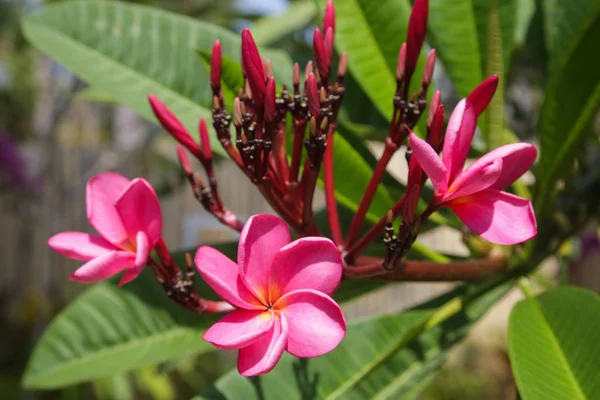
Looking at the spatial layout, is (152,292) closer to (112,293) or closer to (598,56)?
(112,293)

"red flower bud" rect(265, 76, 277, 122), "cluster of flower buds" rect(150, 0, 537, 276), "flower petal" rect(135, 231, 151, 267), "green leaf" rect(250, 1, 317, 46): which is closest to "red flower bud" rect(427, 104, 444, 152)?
"cluster of flower buds" rect(150, 0, 537, 276)

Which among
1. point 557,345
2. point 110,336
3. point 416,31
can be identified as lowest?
point 110,336

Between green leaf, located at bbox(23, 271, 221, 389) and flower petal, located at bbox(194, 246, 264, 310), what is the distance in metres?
0.28

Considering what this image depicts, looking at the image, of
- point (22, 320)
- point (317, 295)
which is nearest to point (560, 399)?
point (317, 295)

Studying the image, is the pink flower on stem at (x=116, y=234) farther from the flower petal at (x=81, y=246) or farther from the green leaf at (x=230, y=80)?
the green leaf at (x=230, y=80)

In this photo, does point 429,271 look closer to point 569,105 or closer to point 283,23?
point 569,105

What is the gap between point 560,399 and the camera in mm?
374

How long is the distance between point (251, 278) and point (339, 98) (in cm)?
16

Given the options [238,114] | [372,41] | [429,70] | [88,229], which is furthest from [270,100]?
[88,229]

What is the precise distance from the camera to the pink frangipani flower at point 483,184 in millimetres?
365

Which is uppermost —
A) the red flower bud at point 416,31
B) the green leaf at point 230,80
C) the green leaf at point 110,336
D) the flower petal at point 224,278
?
the red flower bud at point 416,31

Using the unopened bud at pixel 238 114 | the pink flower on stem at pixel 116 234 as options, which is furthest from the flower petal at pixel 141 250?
the unopened bud at pixel 238 114

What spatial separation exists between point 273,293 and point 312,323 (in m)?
0.03

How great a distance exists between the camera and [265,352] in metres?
0.34
